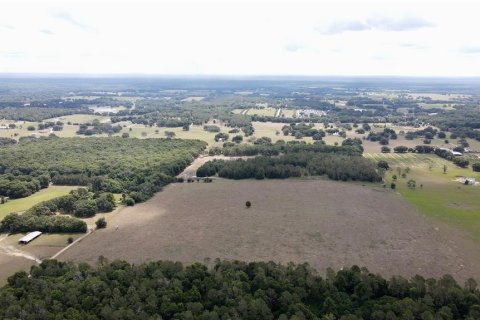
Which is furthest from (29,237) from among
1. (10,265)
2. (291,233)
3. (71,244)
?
(291,233)

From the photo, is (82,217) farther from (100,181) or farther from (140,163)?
(140,163)

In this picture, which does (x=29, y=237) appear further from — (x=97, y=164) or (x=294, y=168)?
(x=294, y=168)

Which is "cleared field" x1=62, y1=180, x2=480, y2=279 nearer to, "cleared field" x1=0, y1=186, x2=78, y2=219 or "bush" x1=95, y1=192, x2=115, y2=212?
"bush" x1=95, y1=192, x2=115, y2=212

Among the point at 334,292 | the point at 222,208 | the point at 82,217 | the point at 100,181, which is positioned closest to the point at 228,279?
the point at 334,292

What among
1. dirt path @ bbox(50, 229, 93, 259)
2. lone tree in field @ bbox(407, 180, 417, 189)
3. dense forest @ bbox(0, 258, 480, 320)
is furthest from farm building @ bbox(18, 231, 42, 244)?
lone tree in field @ bbox(407, 180, 417, 189)

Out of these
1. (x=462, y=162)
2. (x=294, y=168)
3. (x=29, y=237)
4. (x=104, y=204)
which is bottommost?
(x=29, y=237)
